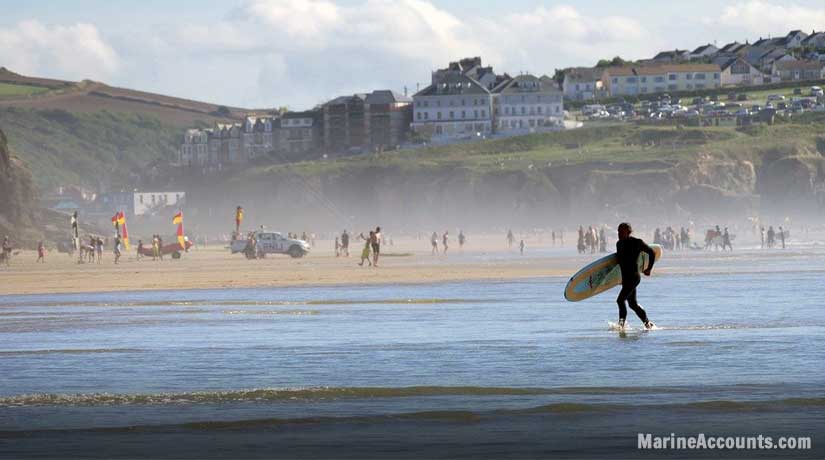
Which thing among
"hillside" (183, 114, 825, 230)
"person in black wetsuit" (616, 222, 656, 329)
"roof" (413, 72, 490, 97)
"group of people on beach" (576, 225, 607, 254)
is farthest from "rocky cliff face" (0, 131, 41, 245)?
"roof" (413, 72, 490, 97)

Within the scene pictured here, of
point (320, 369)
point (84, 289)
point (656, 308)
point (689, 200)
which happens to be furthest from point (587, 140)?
point (320, 369)

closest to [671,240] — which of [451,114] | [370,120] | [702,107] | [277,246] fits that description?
[277,246]

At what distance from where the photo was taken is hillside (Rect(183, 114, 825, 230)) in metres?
138

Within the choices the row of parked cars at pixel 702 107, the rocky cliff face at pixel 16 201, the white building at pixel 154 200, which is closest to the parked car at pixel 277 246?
the rocky cliff face at pixel 16 201

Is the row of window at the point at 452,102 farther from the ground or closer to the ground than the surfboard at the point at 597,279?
farther from the ground

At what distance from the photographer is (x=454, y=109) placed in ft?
593

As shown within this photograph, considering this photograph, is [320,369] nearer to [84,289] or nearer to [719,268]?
[84,289]

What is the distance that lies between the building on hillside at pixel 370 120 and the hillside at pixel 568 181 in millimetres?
10453

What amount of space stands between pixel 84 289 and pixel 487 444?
31020mm

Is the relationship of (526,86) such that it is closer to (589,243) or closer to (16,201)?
(16,201)

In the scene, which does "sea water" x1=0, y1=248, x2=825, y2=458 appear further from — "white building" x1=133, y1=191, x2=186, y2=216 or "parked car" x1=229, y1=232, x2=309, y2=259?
"white building" x1=133, y1=191, x2=186, y2=216

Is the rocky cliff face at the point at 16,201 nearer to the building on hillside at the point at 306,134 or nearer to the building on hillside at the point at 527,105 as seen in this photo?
the building on hillside at the point at 527,105

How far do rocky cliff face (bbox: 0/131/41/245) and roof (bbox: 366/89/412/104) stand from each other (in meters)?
92.7

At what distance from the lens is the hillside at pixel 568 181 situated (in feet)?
453
